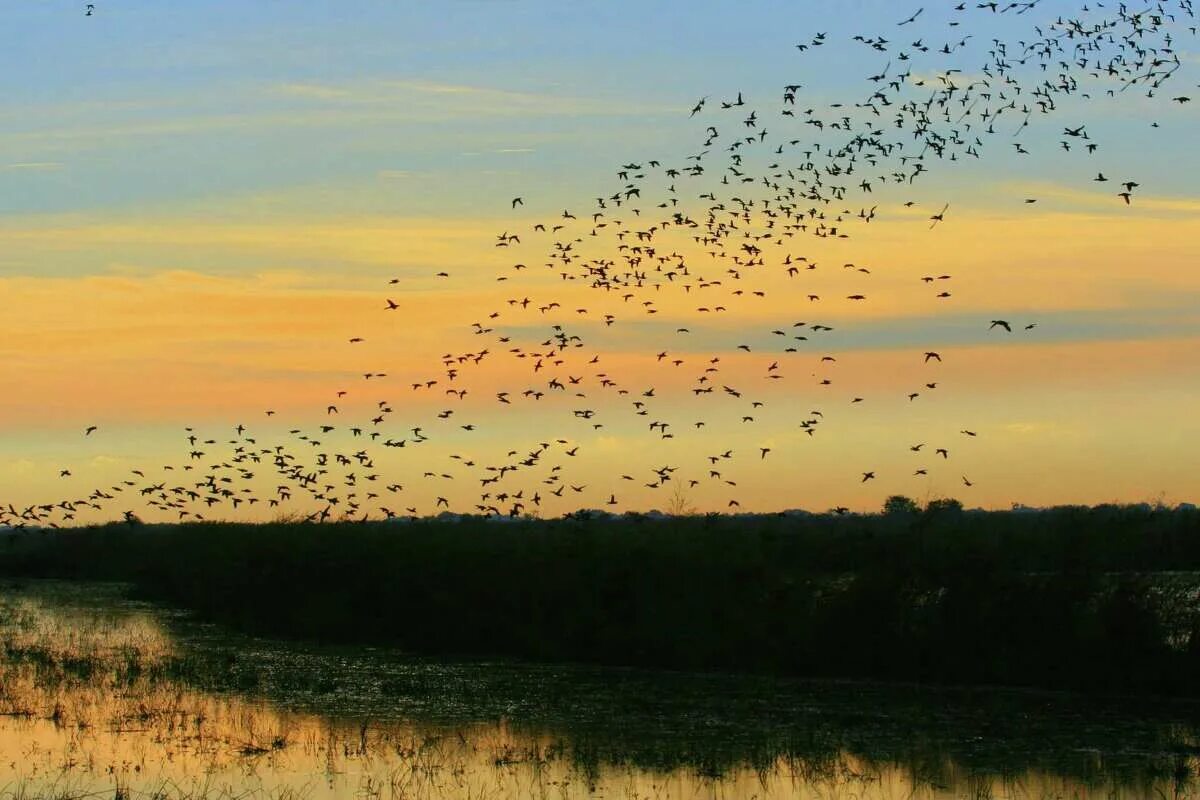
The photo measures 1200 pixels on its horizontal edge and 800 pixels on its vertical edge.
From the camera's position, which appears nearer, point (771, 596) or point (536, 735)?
point (536, 735)

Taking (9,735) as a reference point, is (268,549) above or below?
above

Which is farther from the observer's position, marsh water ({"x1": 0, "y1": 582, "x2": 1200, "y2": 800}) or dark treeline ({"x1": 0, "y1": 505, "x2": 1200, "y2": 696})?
dark treeline ({"x1": 0, "y1": 505, "x2": 1200, "y2": 696})

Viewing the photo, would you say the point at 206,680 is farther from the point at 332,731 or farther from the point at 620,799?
the point at 620,799

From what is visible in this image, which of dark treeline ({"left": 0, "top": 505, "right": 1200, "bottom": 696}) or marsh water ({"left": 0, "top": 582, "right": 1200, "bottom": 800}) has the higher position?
dark treeline ({"left": 0, "top": 505, "right": 1200, "bottom": 696})

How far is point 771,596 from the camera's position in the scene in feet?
98.4

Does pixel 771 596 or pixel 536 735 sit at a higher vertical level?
pixel 771 596

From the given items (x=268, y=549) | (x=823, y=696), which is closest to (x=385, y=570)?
(x=268, y=549)

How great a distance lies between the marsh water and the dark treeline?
1.07m

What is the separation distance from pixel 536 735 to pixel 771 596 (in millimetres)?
9020

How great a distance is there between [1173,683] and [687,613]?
9518 mm

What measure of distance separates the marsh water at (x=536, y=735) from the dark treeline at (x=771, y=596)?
1.07 meters

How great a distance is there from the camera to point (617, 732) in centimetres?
2228

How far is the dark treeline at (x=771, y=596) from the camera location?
85.9 ft

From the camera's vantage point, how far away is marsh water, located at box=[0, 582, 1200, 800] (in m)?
18.4
